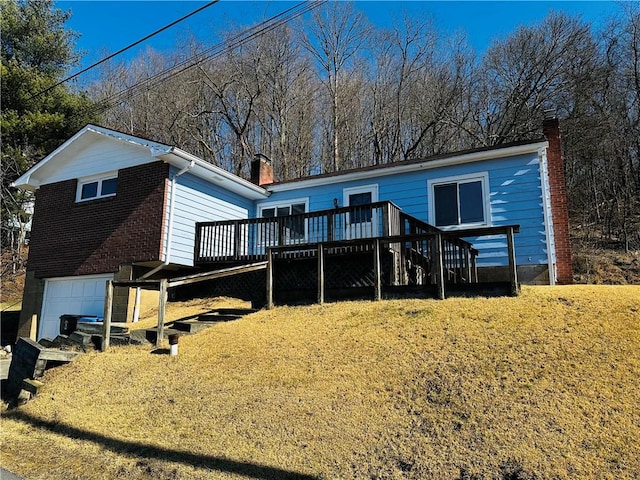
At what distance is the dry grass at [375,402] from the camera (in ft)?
14.5

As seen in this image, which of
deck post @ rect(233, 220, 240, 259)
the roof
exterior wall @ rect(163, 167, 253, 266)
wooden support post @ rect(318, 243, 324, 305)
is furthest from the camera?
deck post @ rect(233, 220, 240, 259)

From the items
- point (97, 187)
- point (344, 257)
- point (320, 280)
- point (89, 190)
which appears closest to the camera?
point (320, 280)

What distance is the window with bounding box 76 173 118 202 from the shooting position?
15.2m

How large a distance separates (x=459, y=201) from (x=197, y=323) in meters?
8.05

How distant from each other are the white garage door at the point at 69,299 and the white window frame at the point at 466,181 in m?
9.89

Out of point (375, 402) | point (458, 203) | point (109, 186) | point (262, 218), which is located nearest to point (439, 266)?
point (375, 402)

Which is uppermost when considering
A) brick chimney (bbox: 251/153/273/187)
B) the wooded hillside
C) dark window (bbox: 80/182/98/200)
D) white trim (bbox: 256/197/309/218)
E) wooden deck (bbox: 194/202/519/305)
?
the wooded hillside

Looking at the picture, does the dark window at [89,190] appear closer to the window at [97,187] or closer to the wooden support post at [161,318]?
the window at [97,187]

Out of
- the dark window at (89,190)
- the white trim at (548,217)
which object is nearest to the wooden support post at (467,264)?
the white trim at (548,217)

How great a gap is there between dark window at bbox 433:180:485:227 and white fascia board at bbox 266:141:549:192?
661 millimetres

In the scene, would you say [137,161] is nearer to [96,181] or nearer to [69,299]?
[96,181]

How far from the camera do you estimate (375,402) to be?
5.47 meters

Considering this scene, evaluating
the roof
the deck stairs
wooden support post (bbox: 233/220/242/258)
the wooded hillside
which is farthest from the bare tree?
the deck stairs

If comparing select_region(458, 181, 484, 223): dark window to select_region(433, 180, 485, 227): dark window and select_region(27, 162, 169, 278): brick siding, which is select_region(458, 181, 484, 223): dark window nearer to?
select_region(433, 180, 485, 227): dark window
